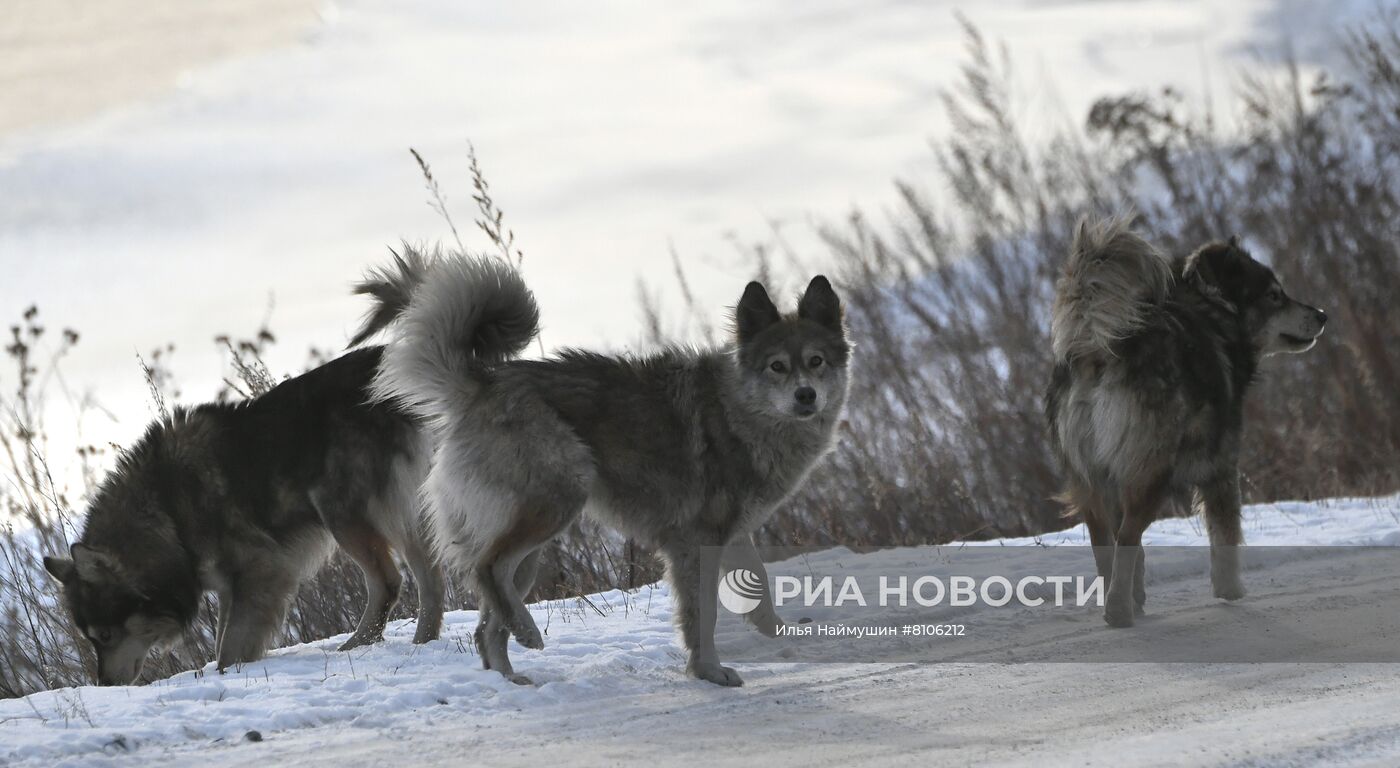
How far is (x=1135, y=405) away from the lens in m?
6.73

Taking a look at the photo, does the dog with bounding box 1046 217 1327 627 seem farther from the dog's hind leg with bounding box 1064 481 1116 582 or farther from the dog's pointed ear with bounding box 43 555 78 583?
the dog's pointed ear with bounding box 43 555 78 583

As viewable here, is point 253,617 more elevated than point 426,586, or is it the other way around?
point 426,586

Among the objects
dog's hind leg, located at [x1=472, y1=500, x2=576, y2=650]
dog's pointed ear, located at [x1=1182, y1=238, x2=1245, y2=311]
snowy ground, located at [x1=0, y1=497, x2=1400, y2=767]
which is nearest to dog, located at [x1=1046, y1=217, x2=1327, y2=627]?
dog's pointed ear, located at [x1=1182, y1=238, x2=1245, y2=311]

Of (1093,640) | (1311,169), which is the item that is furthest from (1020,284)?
(1093,640)

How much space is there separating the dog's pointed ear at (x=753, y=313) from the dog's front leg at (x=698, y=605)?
1.12 meters

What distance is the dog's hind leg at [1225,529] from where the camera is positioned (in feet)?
23.1

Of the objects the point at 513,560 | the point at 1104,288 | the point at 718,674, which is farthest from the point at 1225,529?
the point at 513,560

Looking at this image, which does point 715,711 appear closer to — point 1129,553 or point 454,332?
point 454,332

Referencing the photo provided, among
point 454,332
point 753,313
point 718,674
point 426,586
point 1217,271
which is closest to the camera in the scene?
point 718,674

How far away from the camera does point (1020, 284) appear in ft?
41.6

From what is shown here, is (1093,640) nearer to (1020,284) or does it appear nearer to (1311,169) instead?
(1020,284)

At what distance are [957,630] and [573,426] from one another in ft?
7.56

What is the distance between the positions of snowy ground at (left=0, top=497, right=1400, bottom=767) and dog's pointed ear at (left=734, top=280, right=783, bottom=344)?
5.13 ft

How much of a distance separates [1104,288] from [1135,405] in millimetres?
619
